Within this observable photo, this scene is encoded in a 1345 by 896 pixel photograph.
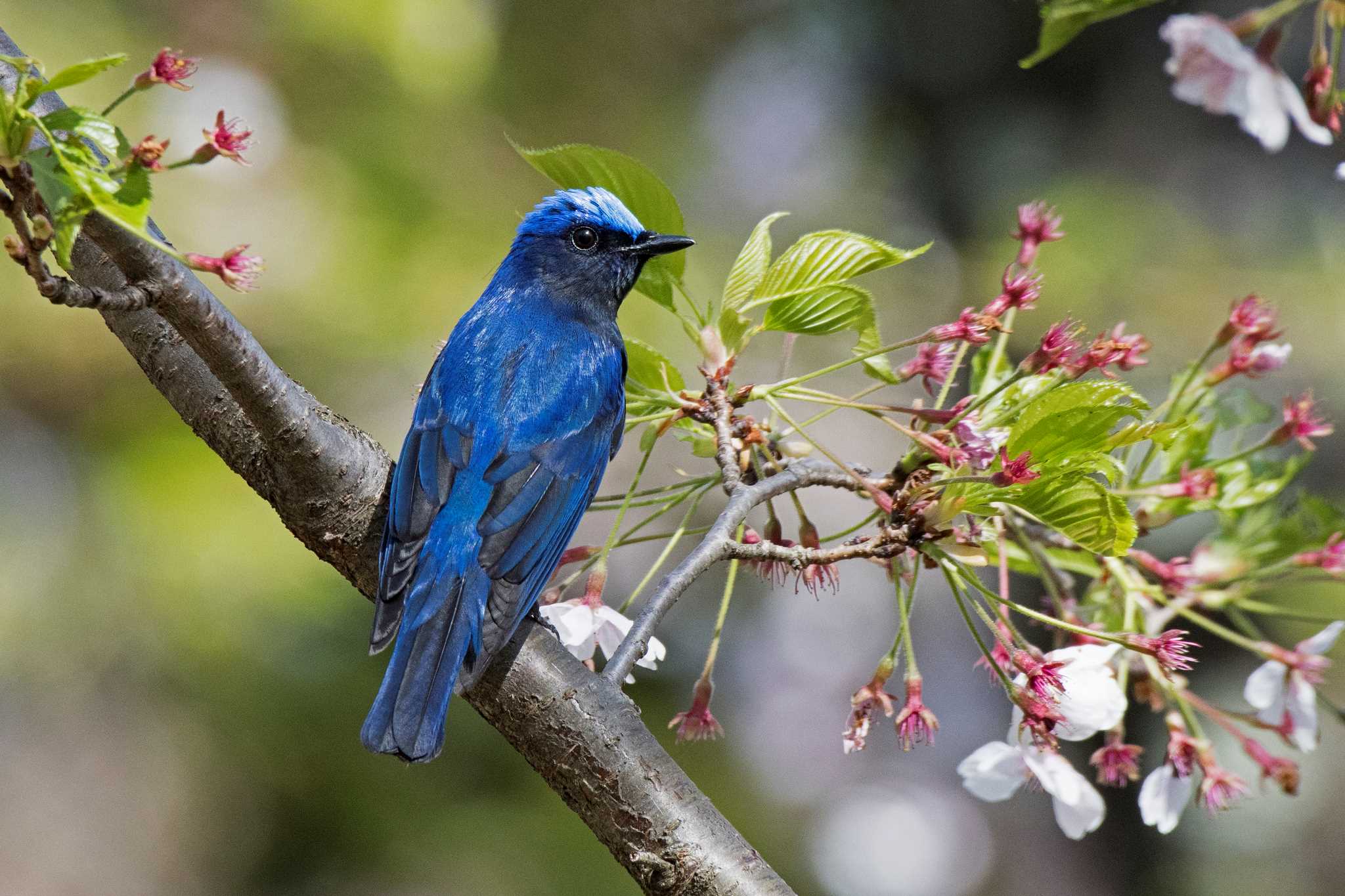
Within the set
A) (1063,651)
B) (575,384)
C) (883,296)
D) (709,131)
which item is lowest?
(883,296)

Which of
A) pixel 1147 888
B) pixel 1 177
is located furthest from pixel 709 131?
pixel 1 177

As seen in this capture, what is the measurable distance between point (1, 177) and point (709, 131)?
19.4 ft

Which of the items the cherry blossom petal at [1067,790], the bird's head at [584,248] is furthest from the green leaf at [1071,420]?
the bird's head at [584,248]

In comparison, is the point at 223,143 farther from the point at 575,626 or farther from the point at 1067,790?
the point at 1067,790

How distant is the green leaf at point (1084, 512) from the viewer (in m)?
1.49

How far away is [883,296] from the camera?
649 centimetres

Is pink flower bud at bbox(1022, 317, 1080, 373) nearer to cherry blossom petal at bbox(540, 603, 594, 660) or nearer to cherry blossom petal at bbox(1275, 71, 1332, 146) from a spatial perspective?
cherry blossom petal at bbox(1275, 71, 1332, 146)

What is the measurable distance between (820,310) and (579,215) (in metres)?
1.12

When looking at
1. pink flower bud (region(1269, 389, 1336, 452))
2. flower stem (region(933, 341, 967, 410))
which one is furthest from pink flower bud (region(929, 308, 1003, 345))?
pink flower bud (region(1269, 389, 1336, 452))

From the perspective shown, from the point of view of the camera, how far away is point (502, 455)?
7.40 ft

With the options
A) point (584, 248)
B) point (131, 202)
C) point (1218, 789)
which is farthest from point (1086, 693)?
point (584, 248)

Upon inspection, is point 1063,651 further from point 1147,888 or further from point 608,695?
point 1147,888

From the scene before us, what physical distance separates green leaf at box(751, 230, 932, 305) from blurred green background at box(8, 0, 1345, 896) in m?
2.73

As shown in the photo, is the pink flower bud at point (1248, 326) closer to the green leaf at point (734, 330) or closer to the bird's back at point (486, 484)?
the green leaf at point (734, 330)
